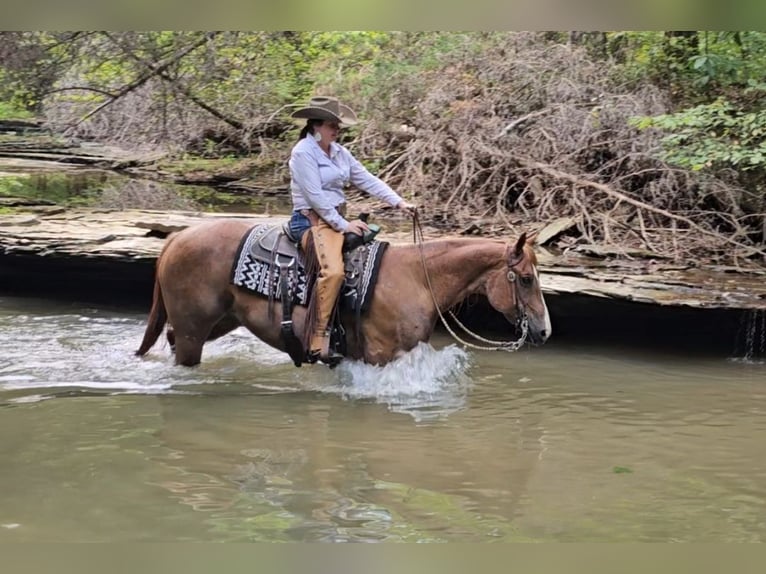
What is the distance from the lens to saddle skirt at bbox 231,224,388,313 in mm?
6289

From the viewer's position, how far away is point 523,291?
20.1 ft

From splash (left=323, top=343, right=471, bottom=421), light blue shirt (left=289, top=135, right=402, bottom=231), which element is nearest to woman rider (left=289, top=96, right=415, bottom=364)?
light blue shirt (left=289, top=135, right=402, bottom=231)

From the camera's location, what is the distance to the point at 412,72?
46.7 ft

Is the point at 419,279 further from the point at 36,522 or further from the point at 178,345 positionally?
the point at 36,522

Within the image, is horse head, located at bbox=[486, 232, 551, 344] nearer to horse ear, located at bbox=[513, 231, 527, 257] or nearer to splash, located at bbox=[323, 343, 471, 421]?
horse ear, located at bbox=[513, 231, 527, 257]

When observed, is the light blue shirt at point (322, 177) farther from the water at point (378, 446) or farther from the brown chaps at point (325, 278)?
the water at point (378, 446)

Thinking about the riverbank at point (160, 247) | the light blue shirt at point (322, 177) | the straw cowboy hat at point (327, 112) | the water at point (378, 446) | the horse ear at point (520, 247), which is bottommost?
the water at point (378, 446)

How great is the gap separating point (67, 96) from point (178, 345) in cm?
1269

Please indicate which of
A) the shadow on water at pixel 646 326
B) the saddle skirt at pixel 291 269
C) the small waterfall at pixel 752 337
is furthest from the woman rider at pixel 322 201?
the small waterfall at pixel 752 337

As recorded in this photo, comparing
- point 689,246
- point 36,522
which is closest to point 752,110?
point 689,246

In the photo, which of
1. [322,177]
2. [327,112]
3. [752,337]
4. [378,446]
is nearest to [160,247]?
[322,177]

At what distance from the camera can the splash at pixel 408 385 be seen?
20.6ft

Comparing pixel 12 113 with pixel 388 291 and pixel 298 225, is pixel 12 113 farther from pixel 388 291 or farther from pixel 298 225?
pixel 388 291

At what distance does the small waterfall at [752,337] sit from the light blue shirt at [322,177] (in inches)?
141
